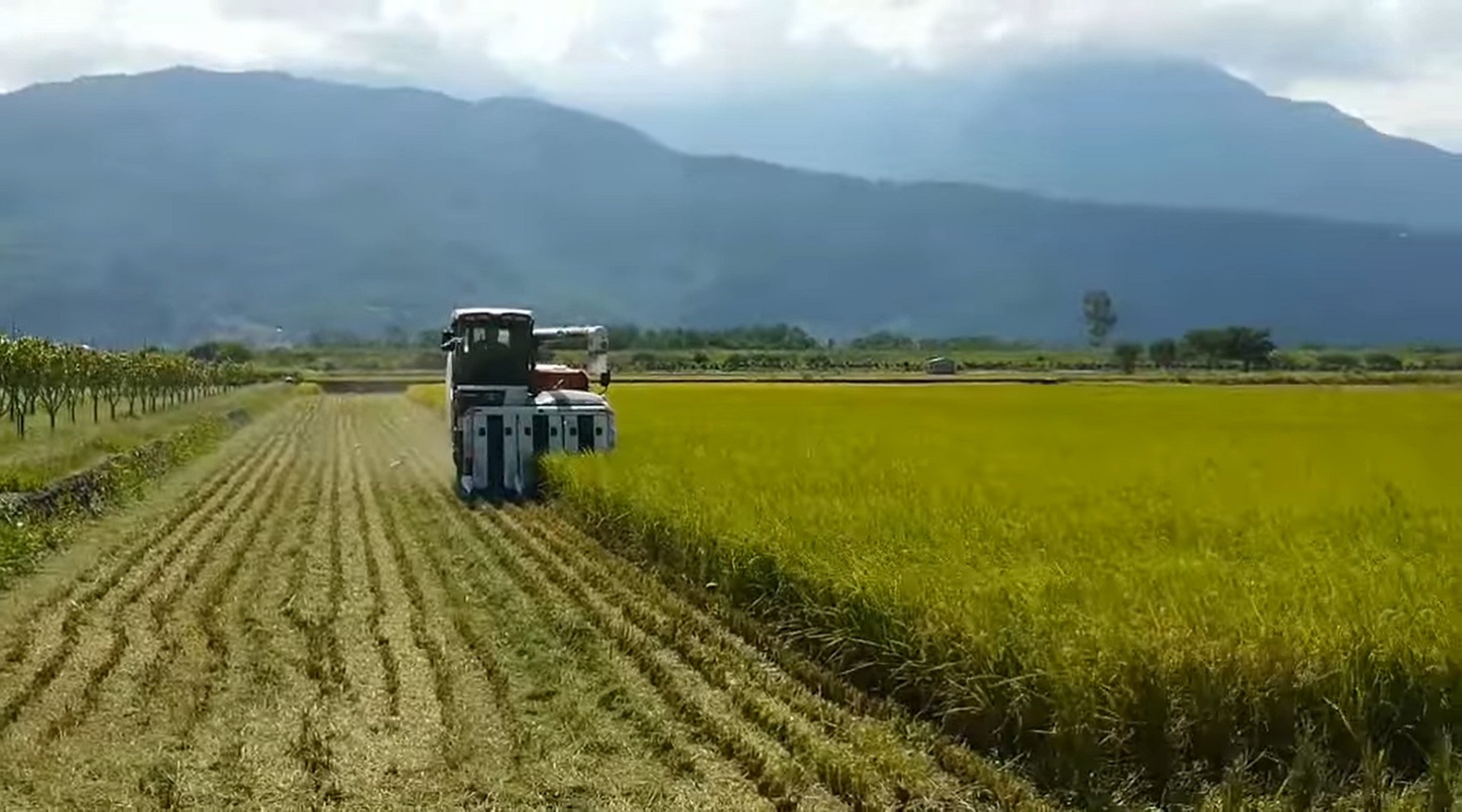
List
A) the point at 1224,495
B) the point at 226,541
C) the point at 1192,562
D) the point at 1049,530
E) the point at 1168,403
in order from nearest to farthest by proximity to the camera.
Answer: the point at 1192,562
the point at 1049,530
the point at 1224,495
the point at 226,541
the point at 1168,403

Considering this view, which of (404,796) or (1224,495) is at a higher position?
(1224,495)

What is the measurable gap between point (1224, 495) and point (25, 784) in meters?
9.10

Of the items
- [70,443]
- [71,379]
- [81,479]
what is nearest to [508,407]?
[81,479]

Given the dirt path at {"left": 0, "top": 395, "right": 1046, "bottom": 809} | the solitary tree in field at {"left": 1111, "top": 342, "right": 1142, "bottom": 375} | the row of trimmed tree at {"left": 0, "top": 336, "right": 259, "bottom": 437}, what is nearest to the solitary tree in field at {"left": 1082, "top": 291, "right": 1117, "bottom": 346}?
the solitary tree in field at {"left": 1111, "top": 342, "right": 1142, "bottom": 375}

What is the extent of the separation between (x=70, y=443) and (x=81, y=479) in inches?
172

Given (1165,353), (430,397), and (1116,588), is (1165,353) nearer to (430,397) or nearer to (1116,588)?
(430,397)

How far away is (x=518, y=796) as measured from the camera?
653 centimetres

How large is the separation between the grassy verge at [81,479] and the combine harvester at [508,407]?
437 cm

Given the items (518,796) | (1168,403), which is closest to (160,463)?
(518,796)

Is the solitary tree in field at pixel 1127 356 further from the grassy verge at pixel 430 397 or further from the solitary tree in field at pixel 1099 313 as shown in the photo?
the solitary tree in field at pixel 1099 313

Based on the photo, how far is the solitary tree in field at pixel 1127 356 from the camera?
301 feet

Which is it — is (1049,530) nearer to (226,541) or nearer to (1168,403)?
(226,541)

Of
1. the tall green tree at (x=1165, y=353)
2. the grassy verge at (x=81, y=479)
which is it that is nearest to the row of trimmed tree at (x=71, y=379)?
the grassy verge at (x=81, y=479)

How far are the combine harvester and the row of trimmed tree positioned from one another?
6.73 meters
